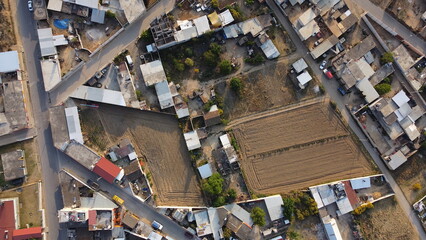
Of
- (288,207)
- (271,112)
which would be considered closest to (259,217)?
(288,207)

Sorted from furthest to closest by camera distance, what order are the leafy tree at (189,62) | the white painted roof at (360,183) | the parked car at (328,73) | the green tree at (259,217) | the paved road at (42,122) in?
the parked car at (328,73) → the white painted roof at (360,183) → the leafy tree at (189,62) → the paved road at (42,122) → the green tree at (259,217)

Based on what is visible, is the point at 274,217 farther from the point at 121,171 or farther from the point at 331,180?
the point at 121,171

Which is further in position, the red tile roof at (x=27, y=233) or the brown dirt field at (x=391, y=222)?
the brown dirt field at (x=391, y=222)

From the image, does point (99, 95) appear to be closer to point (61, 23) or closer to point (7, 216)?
point (61, 23)

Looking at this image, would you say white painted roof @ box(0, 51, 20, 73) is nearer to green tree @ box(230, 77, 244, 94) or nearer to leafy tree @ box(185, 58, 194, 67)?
leafy tree @ box(185, 58, 194, 67)

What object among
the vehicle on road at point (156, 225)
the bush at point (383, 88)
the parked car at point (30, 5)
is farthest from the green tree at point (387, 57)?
the parked car at point (30, 5)

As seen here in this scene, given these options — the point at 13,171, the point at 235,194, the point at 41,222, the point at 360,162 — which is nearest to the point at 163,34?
the point at 235,194

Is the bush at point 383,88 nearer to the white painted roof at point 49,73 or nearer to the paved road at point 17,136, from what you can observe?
the white painted roof at point 49,73
